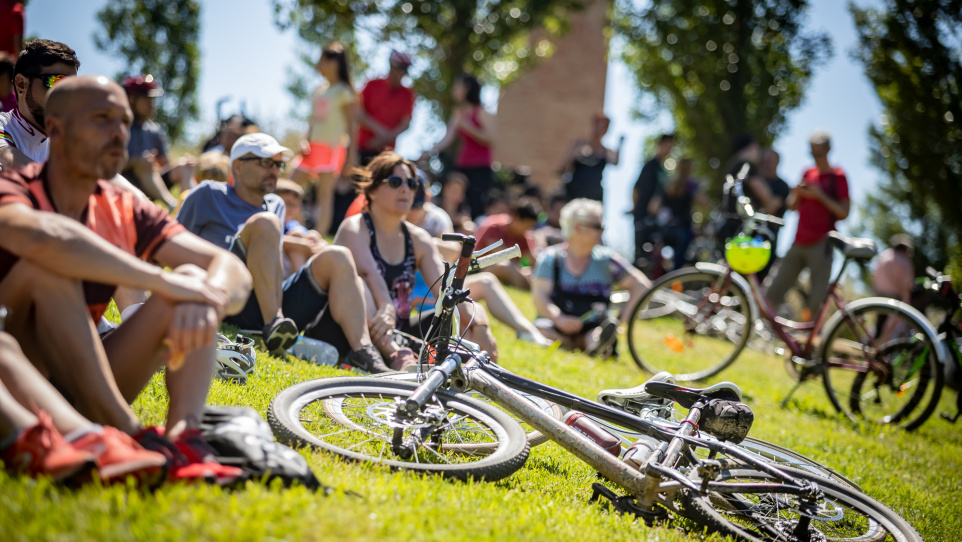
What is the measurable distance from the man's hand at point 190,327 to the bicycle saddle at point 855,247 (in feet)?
19.3

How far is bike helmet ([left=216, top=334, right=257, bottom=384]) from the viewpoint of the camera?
13.2 feet

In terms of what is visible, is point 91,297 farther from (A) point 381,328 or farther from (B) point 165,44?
(B) point 165,44

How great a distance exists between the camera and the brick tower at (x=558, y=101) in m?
26.7

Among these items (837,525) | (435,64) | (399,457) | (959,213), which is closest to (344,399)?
(399,457)

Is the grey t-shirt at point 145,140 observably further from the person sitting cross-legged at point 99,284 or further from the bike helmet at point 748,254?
the bike helmet at point 748,254

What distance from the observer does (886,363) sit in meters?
6.87

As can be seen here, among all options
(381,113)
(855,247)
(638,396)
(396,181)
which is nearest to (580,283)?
(855,247)

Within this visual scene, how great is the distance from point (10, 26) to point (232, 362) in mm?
5615

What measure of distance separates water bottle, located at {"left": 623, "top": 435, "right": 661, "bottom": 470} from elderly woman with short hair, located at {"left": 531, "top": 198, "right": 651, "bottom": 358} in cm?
397

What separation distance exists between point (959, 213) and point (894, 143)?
7.24ft

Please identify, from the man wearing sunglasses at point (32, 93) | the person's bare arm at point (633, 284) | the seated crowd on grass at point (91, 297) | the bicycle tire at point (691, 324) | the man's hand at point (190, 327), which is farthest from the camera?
the person's bare arm at point (633, 284)

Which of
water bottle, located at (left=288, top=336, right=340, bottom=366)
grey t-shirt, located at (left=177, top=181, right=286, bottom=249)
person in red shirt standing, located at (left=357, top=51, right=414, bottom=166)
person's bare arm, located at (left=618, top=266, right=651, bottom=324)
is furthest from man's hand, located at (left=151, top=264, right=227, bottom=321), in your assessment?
person in red shirt standing, located at (left=357, top=51, right=414, bottom=166)

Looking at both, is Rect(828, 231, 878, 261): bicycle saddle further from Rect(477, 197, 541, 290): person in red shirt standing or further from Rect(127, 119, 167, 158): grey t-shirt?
Rect(127, 119, 167, 158): grey t-shirt

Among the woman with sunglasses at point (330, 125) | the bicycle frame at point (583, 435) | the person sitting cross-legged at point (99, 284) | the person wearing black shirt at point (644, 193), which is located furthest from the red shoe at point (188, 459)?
the person wearing black shirt at point (644, 193)
